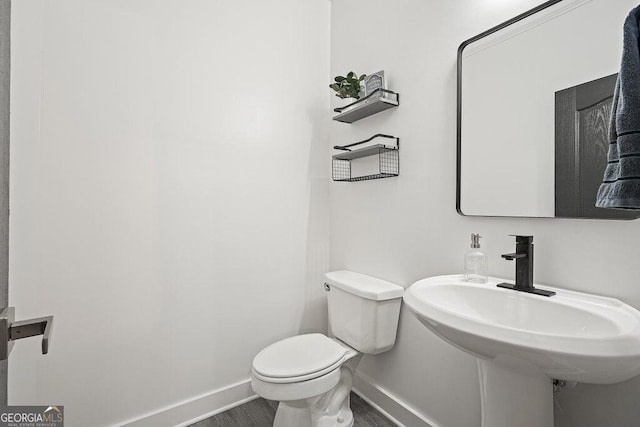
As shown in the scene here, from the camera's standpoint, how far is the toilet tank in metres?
1.52

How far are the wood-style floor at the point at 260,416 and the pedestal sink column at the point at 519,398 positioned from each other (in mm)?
845

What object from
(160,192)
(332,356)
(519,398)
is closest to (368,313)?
(332,356)

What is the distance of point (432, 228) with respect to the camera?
145 cm

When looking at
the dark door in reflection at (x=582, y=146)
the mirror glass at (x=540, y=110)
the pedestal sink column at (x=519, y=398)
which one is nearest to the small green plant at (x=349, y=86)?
the mirror glass at (x=540, y=110)

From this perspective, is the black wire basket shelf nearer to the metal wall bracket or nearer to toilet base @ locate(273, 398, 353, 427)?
toilet base @ locate(273, 398, 353, 427)

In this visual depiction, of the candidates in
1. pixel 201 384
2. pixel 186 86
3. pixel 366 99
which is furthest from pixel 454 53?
pixel 201 384

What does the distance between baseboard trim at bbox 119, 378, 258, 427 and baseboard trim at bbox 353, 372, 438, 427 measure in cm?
63

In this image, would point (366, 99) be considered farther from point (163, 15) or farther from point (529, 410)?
point (529, 410)

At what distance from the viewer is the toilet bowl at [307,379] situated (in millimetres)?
1264

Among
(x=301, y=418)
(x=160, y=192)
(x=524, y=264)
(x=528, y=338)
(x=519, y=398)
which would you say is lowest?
(x=301, y=418)

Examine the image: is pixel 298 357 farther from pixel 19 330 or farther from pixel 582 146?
pixel 582 146

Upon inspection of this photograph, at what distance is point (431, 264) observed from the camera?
1.45 m

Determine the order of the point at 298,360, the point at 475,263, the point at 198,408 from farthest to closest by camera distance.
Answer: the point at 198,408, the point at 298,360, the point at 475,263

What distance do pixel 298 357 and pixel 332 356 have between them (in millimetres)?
154
